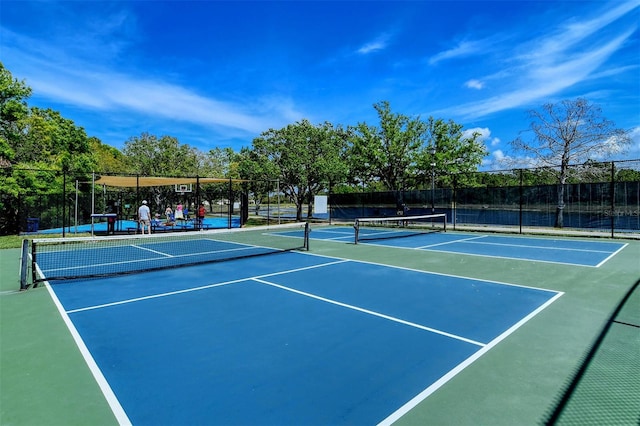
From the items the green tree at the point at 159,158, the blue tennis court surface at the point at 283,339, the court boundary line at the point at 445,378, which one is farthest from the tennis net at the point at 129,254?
the green tree at the point at 159,158

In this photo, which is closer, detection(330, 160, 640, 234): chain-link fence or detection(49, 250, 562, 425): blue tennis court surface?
detection(49, 250, 562, 425): blue tennis court surface

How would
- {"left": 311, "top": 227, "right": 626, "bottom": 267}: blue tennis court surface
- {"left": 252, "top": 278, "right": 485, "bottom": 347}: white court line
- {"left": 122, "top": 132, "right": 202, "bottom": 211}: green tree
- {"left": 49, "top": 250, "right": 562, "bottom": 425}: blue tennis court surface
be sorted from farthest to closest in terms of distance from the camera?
1. {"left": 122, "top": 132, "right": 202, "bottom": 211}: green tree
2. {"left": 311, "top": 227, "right": 626, "bottom": 267}: blue tennis court surface
3. {"left": 252, "top": 278, "right": 485, "bottom": 347}: white court line
4. {"left": 49, "top": 250, "right": 562, "bottom": 425}: blue tennis court surface

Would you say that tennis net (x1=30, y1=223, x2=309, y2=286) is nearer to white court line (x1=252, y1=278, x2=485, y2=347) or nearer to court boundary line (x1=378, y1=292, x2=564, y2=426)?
white court line (x1=252, y1=278, x2=485, y2=347)

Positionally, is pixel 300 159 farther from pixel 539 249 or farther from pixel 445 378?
pixel 445 378

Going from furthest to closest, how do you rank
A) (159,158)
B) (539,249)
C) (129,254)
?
(159,158) < (539,249) < (129,254)

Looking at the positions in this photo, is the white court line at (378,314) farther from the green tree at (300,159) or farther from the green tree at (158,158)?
the green tree at (158,158)

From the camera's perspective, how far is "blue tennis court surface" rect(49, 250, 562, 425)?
9.92 ft

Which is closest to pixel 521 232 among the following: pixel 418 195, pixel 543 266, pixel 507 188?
pixel 507 188

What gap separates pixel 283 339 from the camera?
173 inches

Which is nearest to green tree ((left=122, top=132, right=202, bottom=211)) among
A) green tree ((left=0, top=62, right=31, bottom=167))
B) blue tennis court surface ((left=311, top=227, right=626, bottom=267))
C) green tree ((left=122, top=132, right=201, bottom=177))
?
green tree ((left=122, top=132, right=201, bottom=177))

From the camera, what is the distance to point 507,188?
1911 cm

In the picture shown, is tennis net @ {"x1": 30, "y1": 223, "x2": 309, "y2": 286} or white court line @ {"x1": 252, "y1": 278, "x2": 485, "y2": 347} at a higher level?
tennis net @ {"x1": 30, "y1": 223, "x2": 309, "y2": 286}

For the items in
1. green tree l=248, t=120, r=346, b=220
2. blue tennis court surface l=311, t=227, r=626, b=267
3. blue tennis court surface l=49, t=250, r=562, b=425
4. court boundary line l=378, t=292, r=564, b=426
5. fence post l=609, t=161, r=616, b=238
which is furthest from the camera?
green tree l=248, t=120, r=346, b=220

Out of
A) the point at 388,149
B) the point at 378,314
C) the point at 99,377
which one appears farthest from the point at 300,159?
the point at 99,377
